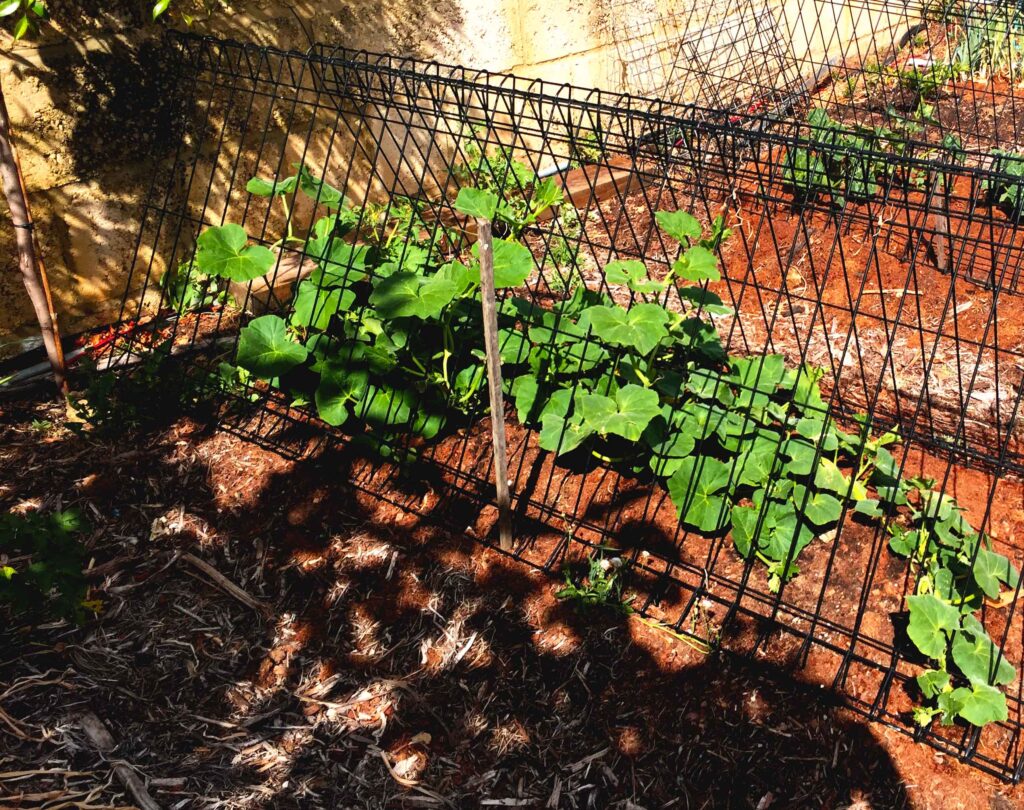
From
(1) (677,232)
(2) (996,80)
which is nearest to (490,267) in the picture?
(1) (677,232)

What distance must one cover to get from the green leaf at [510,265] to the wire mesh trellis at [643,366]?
15 mm

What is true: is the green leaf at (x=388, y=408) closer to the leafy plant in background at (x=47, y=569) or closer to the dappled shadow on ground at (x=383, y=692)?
the dappled shadow on ground at (x=383, y=692)

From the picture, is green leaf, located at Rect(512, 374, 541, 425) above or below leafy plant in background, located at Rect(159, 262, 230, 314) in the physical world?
below

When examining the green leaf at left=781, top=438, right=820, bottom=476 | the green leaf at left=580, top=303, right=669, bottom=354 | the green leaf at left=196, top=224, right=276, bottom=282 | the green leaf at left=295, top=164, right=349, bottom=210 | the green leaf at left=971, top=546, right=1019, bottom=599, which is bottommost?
the green leaf at left=971, top=546, right=1019, bottom=599

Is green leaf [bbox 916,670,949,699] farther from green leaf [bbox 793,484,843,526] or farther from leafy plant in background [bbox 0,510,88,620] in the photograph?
leafy plant in background [bbox 0,510,88,620]

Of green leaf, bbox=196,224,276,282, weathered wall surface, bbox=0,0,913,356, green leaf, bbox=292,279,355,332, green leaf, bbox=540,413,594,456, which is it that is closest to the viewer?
green leaf, bbox=540,413,594,456

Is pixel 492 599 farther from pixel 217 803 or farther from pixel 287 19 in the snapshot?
pixel 287 19

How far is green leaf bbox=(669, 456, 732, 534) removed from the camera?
2975mm

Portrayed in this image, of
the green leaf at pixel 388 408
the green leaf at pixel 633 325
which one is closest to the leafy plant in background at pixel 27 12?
the green leaf at pixel 388 408

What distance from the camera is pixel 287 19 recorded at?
4625mm

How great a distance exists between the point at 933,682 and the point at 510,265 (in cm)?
179

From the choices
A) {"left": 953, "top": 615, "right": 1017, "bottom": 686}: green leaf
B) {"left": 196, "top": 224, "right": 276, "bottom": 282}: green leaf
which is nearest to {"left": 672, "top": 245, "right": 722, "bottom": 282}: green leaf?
{"left": 953, "top": 615, "right": 1017, "bottom": 686}: green leaf

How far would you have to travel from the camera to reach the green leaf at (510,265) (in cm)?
309

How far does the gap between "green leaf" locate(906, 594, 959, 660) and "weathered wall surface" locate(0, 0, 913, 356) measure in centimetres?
370
